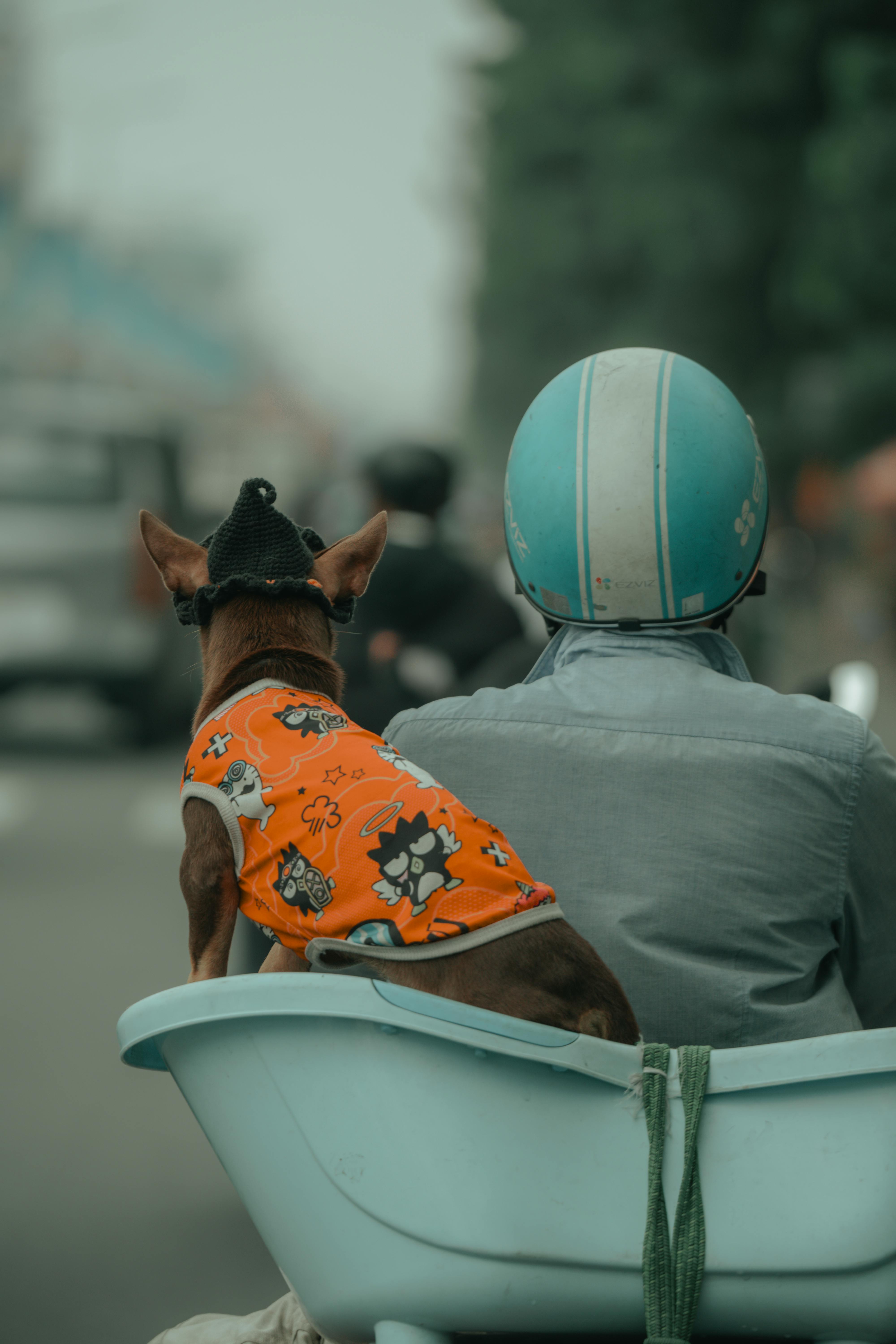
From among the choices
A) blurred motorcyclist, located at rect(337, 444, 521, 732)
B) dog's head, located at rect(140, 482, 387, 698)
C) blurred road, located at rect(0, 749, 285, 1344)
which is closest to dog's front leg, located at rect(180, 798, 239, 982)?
dog's head, located at rect(140, 482, 387, 698)

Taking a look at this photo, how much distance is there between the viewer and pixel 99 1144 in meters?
4.75

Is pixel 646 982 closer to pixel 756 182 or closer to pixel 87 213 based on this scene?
pixel 756 182

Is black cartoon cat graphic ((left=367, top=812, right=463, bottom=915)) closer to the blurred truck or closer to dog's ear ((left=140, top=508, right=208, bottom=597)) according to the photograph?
dog's ear ((left=140, top=508, right=208, bottom=597))

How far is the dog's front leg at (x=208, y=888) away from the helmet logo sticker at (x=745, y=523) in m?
0.80

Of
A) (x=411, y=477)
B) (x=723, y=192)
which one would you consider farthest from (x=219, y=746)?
(x=723, y=192)

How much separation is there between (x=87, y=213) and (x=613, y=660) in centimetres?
5177

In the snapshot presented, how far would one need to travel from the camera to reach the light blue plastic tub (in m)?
1.72

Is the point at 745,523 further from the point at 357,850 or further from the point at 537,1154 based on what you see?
the point at 537,1154

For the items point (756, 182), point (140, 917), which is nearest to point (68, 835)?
point (140, 917)

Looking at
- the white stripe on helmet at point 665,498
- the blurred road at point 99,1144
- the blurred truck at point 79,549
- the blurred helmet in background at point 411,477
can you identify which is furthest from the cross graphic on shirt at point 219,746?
the blurred truck at point 79,549

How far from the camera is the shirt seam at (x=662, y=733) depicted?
2.11 metres

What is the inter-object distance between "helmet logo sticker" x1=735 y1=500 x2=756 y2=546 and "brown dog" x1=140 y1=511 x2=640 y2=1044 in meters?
0.54

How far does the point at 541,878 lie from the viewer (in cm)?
218

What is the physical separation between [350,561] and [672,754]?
69 centimetres
